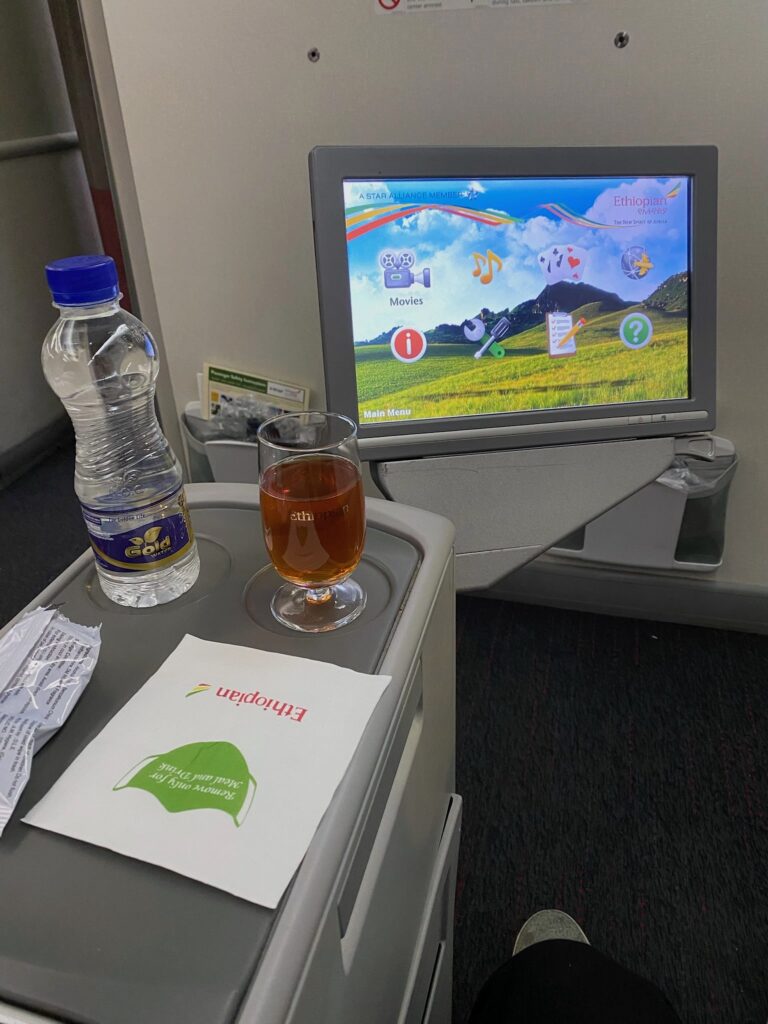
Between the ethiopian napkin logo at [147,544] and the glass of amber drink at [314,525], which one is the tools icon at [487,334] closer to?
the glass of amber drink at [314,525]

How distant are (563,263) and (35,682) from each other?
0.93 metres

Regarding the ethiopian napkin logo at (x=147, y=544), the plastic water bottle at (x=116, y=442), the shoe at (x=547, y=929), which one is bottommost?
the shoe at (x=547, y=929)

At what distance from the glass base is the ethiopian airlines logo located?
0.28 feet

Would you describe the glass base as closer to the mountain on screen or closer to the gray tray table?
the gray tray table

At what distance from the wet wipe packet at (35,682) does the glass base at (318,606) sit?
15 cm

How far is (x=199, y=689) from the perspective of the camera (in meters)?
0.54

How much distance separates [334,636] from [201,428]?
3.76ft

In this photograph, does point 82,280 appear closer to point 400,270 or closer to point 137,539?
point 137,539

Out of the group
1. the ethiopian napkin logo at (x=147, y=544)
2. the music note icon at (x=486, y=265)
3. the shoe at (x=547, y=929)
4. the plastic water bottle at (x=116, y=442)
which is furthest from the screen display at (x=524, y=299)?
the shoe at (x=547, y=929)

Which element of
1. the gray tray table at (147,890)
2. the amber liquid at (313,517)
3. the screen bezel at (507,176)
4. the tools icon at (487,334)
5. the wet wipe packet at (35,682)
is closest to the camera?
the gray tray table at (147,890)

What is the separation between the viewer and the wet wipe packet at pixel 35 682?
48 centimetres

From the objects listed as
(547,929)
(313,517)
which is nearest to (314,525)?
(313,517)

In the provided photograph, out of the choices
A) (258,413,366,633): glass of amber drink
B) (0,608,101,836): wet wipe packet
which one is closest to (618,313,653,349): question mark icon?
(258,413,366,633): glass of amber drink

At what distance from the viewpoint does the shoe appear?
114 centimetres
